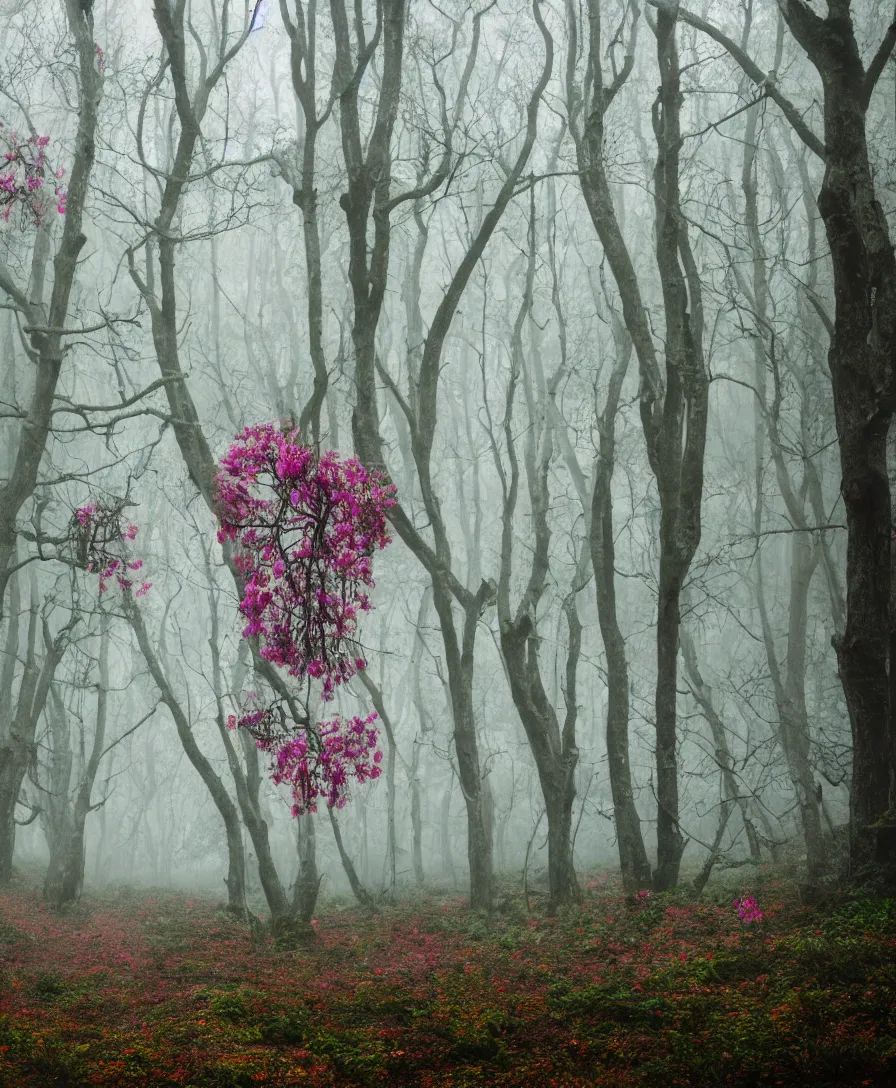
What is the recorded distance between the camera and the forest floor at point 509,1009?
10.6 ft

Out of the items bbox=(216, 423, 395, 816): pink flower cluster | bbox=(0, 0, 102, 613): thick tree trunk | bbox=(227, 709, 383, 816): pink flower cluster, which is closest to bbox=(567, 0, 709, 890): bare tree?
bbox=(227, 709, 383, 816): pink flower cluster

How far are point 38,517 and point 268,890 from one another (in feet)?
15.6

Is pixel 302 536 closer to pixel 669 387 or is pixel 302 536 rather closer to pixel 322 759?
pixel 322 759

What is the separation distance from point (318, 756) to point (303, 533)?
6.33 feet

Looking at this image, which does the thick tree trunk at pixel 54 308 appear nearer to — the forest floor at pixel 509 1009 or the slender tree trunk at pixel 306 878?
the forest floor at pixel 509 1009

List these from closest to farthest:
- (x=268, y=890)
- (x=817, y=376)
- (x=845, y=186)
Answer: (x=845, y=186), (x=268, y=890), (x=817, y=376)

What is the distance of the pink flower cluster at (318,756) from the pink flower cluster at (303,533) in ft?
3.02

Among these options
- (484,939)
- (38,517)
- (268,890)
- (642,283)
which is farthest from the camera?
(642,283)

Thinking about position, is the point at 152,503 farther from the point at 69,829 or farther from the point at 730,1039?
the point at 730,1039

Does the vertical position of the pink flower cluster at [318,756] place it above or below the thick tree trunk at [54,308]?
below

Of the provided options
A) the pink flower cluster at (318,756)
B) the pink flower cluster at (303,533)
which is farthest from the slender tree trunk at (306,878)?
the pink flower cluster at (303,533)

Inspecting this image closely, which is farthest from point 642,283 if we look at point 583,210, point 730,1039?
point 730,1039

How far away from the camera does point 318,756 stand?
593 cm

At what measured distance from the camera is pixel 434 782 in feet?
92.0
